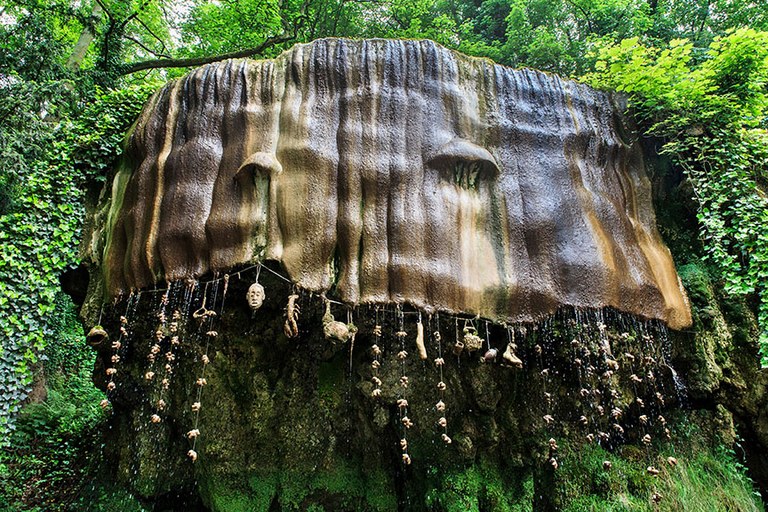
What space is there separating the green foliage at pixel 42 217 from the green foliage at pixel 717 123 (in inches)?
255

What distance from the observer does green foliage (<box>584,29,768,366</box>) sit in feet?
15.9

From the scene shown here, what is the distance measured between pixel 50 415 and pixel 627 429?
9.89 metres

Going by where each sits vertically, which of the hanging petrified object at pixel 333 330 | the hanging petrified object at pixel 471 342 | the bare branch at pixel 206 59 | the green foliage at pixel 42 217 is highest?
the bare branch at pixel 206 59

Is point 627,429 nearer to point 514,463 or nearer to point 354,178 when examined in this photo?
point 514,463

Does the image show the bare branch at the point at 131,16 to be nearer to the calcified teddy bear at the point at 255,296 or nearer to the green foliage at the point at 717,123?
the calcified teddy bear at the point at 255,296

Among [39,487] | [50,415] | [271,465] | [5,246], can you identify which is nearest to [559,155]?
[271,465]

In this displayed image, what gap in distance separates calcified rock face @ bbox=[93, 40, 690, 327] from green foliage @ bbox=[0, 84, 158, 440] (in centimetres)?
51

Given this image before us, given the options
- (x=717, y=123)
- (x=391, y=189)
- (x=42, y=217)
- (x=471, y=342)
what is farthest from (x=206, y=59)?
(x=717, y=123)

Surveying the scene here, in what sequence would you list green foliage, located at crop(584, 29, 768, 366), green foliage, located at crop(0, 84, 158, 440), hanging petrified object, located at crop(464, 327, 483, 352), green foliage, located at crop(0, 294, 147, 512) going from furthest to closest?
green foliage, located at crop(0, 294, 147, 512) < green foliage, located at crop(584, 29, 768, 366) < green foliage, located at crop(0, 84, 158, 440) < hanging petrified object, located at crop(464, 327, 483, 352)

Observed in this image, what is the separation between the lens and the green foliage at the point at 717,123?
4.86 metres

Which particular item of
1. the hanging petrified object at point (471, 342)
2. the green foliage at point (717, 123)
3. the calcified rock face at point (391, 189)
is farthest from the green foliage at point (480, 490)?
the green foliage at point (717, 123)

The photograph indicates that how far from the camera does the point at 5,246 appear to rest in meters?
Result: 4.75

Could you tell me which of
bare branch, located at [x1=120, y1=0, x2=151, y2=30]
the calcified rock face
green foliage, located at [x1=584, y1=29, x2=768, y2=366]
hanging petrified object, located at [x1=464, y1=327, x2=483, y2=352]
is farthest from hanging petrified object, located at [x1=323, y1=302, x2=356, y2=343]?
bare branch, located at [x1=120, y1=0, x2=151, y2=30]

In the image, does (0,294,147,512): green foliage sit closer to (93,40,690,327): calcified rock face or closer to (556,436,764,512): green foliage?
(93,40,690,327): calcified rock face
